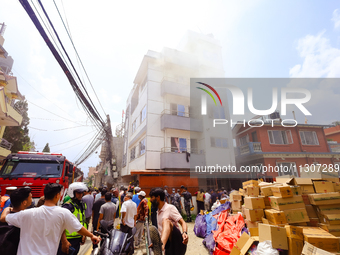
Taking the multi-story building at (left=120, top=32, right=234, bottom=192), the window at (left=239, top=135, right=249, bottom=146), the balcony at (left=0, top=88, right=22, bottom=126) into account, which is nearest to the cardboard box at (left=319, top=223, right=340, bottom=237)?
the multi-story building at (left=120, top=32, right=234, bottom=192)

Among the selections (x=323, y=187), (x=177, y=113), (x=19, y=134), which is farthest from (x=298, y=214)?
(x=19, y=134)

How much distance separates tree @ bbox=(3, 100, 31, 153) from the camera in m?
19.2

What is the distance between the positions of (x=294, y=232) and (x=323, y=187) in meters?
1.63

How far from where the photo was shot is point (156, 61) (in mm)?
15875

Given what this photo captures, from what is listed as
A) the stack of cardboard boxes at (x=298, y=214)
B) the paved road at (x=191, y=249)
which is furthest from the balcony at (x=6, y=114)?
the stack of cardboard boxes at (x=298, y=214)

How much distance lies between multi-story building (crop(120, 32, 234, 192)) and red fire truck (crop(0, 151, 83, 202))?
5160mm

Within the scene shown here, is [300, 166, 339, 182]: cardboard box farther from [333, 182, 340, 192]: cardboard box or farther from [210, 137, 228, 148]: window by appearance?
[210, 137, 228, 148]: window

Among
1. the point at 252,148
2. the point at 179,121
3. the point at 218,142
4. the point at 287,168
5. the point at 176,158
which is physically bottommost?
the point at 287,168

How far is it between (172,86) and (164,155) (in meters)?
6.22

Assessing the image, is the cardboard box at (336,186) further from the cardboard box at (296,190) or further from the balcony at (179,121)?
the balcony at (179,121)

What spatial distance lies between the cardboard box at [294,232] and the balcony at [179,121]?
10.7m

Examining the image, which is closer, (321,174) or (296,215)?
(296,215)

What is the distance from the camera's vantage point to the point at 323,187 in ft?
13.8

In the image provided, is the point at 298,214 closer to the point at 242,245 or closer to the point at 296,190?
the point at 296,190
